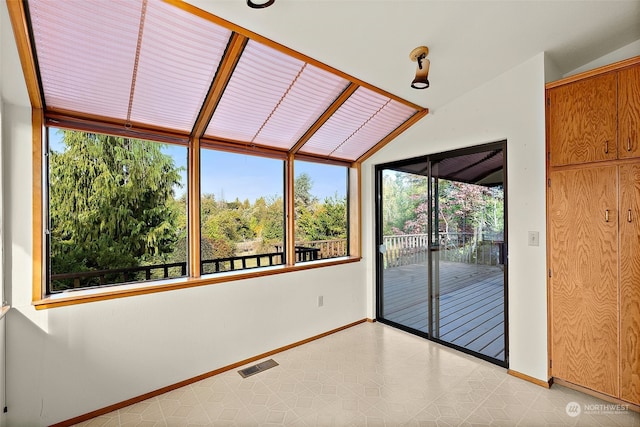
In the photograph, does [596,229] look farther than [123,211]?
No

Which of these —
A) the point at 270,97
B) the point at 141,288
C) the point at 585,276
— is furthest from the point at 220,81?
the point at 585,276

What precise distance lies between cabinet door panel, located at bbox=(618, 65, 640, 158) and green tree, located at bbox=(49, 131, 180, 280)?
3.55 metres

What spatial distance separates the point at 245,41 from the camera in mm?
2035

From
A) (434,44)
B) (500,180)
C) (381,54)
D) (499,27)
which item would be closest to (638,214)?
(500,180)

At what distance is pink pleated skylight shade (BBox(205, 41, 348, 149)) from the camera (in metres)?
2.29

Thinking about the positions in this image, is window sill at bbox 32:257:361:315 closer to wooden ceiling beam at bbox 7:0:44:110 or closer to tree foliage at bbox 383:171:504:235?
wooden ceiling beam at bbox 7:0:44:110

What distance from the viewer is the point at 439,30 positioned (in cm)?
216

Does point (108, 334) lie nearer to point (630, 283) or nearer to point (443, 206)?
point (443, 206)

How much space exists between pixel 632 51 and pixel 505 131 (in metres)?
1.04

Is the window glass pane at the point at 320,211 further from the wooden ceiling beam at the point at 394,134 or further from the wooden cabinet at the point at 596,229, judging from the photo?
the wooden cabinet at the point at 596,229

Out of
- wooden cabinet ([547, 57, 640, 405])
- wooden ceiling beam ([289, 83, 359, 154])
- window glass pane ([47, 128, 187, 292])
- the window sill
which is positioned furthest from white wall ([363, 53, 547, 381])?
window glass pane ([47, 128, 187, 292])

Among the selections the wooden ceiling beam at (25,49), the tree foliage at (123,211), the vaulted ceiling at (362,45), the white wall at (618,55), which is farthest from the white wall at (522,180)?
the wooden ceiling beam at (25,49)

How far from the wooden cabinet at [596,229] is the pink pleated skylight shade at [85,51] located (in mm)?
3155

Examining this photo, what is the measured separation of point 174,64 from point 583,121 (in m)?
3.08
